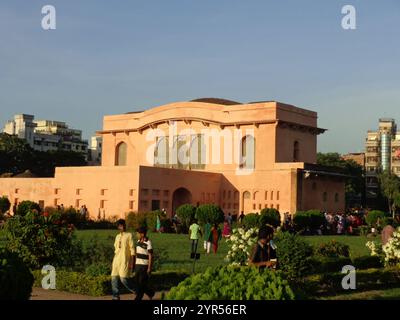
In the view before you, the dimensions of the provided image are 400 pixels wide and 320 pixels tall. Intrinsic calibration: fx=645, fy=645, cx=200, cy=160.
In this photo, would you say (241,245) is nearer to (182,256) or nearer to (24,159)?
(182,256)

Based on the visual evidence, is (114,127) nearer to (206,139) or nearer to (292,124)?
(206,139)

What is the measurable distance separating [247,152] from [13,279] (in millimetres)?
33780

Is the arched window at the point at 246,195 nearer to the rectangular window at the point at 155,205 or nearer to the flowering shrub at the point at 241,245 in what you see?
the rectangular window at the point at 155,205

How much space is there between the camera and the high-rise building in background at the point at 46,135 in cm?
9138

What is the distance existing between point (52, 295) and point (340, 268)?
21.3 ft

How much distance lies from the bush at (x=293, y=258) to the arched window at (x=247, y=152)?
1106 inches

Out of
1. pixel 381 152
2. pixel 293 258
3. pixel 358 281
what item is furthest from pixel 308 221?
pixel 381 152

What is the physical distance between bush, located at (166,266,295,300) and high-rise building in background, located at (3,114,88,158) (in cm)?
8315

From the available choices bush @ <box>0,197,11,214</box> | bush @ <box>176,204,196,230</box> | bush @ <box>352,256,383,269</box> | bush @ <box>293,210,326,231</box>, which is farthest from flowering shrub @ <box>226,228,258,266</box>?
bush @ <box>0,197,11,214</box>

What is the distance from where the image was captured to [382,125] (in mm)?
93062

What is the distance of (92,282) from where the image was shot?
11039 millimetres

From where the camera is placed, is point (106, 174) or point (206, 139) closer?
point (106, 174)

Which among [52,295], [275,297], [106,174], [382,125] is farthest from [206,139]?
[382,125]

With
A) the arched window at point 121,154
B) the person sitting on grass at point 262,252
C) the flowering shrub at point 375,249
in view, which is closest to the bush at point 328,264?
the flowering shrub at point 375,249
